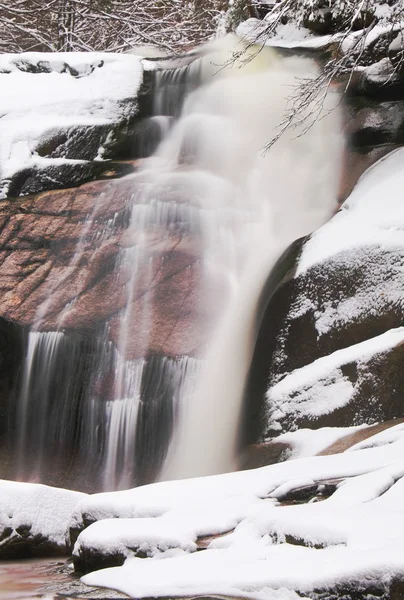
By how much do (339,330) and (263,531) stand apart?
383 centimetres

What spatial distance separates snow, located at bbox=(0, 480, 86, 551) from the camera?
4.92 meters

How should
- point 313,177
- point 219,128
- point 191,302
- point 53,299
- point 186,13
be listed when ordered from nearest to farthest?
point 191,302 < point 53,299 < point 313,177 < point 219,128 < point 186,13

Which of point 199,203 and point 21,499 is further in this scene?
A: point 199,203

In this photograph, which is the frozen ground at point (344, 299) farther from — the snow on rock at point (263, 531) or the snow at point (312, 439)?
the snow on rock at point (263, 531)

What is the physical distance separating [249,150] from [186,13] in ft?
36.1

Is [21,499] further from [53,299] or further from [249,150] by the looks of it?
[249,150]

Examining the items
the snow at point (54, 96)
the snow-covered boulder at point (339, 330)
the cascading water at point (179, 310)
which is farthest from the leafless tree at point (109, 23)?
the snow-covered boulder at point (339, 330)

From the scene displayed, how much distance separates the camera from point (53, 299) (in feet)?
30.1

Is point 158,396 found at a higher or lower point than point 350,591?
lower

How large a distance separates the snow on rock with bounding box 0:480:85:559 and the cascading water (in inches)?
91.2

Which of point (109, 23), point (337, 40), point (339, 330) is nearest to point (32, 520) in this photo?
point (339, 330)

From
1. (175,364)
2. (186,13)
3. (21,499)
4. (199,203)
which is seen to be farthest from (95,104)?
(186,13)

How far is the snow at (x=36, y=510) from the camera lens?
4.92 meters

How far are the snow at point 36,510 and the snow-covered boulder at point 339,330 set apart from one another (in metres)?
2.48
